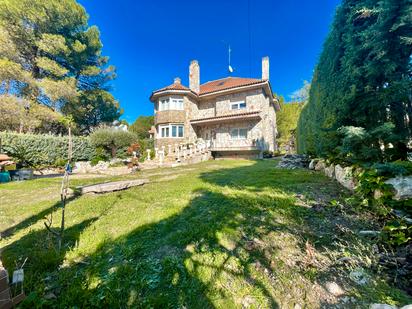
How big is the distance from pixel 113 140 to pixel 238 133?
11933 mm

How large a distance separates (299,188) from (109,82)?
2609 centimetres

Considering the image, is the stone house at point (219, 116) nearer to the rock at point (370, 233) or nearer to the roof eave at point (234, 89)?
the roof eave at point (234, 89)

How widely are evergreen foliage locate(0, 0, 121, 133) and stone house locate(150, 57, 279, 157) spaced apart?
26.8 ft

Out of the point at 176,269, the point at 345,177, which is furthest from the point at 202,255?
the point at 345,177

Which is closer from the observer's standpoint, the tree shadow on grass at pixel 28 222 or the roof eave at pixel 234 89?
the tree shadow on grass at pixel 28 222

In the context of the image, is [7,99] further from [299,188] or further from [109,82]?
[299,188]

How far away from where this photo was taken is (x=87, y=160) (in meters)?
16.0

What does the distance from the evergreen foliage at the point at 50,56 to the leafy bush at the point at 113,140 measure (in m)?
5.99

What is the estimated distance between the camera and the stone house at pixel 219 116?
17.7 m

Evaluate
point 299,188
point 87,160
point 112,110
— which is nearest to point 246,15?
point 299,188

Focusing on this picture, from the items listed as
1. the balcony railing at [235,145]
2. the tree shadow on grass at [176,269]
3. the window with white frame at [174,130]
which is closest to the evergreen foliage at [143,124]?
the window with white frame at [174,130]

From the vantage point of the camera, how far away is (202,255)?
244cm

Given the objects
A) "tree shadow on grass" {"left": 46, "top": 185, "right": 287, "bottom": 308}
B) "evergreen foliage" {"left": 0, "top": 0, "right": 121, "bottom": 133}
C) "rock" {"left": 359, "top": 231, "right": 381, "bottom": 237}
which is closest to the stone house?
"evergreen foliage" {"left": 0, "top": 0, "right": 121, "bottom": 133}

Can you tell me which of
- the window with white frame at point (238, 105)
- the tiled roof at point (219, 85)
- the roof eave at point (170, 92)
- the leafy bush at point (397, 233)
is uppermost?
the tiled roof at point (219, 85)
